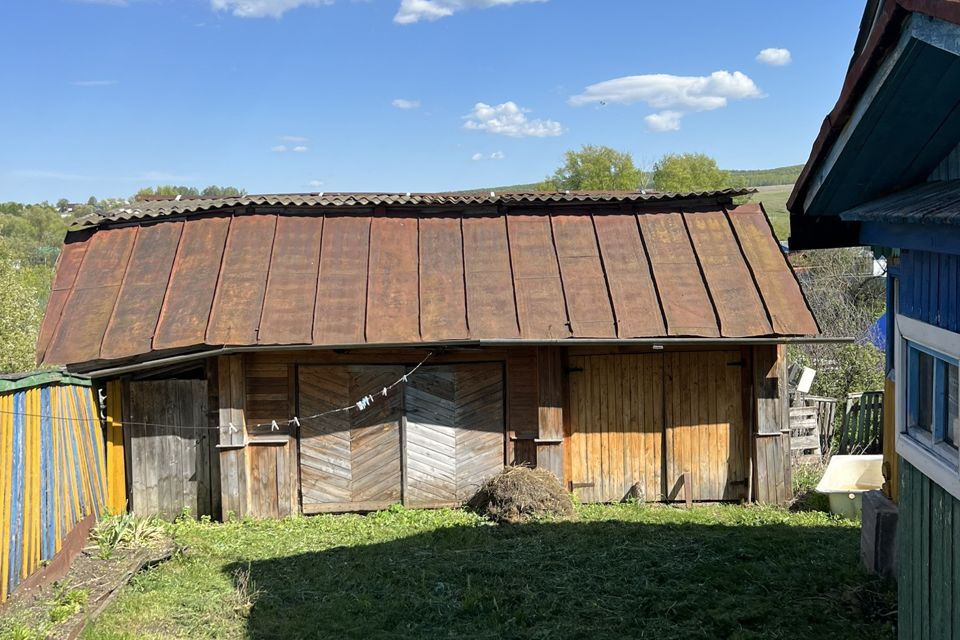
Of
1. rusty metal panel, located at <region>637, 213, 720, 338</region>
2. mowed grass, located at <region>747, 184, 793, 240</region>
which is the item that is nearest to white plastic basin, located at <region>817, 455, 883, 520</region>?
rusty metal panel, located at <region>637, 213, 720, 338</region>

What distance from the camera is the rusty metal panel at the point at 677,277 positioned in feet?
36.5

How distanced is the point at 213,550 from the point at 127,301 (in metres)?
4.11

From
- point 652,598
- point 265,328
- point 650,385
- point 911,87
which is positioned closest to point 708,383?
point 650,385

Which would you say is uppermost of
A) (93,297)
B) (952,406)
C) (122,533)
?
(93,297)

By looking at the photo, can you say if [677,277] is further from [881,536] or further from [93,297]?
[93,297]

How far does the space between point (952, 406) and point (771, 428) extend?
292 inches

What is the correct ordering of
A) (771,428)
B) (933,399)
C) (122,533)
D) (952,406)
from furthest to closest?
(771,428), (122,533), (933,399), (952,406)

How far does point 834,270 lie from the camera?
27.5 meters

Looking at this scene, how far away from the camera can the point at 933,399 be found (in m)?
4.54

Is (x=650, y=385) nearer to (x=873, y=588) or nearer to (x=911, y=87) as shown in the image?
(x=873, y=588)

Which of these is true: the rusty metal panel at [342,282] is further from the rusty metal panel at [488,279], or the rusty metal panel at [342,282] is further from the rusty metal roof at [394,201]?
the rusty metal panel at [488,279]

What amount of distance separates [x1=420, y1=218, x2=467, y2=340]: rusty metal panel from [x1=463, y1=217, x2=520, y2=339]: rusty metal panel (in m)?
0.12

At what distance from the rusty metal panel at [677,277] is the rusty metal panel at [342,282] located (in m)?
4.34

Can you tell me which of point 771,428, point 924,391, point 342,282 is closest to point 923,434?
point 924,391
